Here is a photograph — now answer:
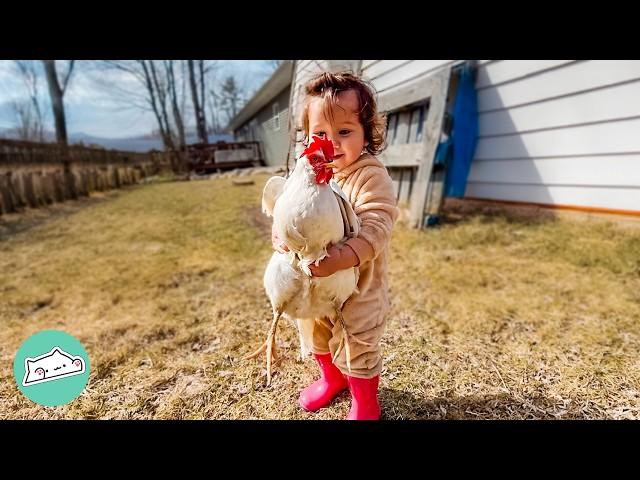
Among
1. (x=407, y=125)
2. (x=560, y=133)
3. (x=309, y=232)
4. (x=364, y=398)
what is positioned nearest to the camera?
(x=309, y=232)

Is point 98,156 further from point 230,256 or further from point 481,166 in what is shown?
point 481,166

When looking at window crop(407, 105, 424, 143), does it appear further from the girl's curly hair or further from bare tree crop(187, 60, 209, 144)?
bare tree crop(187, 60, 209, 144)

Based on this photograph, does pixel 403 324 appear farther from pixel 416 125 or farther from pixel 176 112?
pixel 176 112

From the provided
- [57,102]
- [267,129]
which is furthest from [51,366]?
[57,102]

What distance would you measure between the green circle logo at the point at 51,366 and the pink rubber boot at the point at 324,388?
0.86 meters

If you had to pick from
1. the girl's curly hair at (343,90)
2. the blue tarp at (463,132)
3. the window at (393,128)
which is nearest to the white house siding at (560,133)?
the blue tarp at (463,132)

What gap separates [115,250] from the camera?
389cm

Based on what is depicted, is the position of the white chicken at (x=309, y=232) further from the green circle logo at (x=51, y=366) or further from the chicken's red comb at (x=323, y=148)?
the green circle logo at (x=51, y=366)

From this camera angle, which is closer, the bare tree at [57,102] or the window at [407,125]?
the window at [407,125]

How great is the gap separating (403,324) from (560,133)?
104 inches

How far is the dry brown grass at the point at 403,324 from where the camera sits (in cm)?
146

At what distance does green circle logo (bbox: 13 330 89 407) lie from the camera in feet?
4.08

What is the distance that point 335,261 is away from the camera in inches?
35.2
